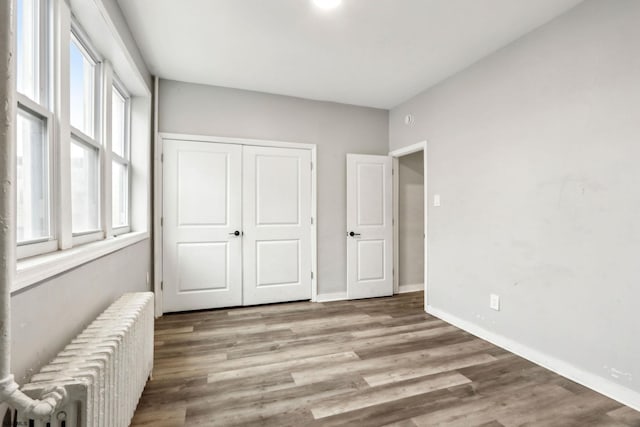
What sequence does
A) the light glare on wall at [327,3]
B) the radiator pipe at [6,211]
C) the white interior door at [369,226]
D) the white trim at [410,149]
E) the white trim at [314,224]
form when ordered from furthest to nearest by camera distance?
the white interior door at [369,226]
the white trim at [314,224]
the white trim at [410,149]
the light glare on wall at [327,3]
the radiator pipe at [6,211]

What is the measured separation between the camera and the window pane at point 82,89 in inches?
71.4

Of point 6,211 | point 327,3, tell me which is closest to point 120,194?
point 6,211

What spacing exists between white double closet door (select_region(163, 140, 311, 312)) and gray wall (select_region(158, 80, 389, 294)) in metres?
0.20

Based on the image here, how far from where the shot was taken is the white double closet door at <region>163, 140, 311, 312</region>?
3350mm

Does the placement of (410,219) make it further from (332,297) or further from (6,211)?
(6,211)

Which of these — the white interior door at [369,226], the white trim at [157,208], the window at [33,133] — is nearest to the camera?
the window at [33,133]

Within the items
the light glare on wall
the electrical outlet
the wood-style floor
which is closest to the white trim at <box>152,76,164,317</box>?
the wood-style floor

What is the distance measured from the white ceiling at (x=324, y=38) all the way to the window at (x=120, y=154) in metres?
0.51

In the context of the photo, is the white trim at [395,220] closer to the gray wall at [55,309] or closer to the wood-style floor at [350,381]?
the wood-style floor at [350,381]

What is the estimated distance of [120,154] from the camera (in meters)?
2.75

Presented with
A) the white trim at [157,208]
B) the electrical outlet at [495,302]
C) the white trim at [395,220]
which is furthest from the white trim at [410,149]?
the white trim at [157,208]

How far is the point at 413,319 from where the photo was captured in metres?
3.23

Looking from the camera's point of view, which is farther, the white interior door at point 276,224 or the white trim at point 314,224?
the white trim at point 314,224

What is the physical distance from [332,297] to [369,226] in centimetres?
107
